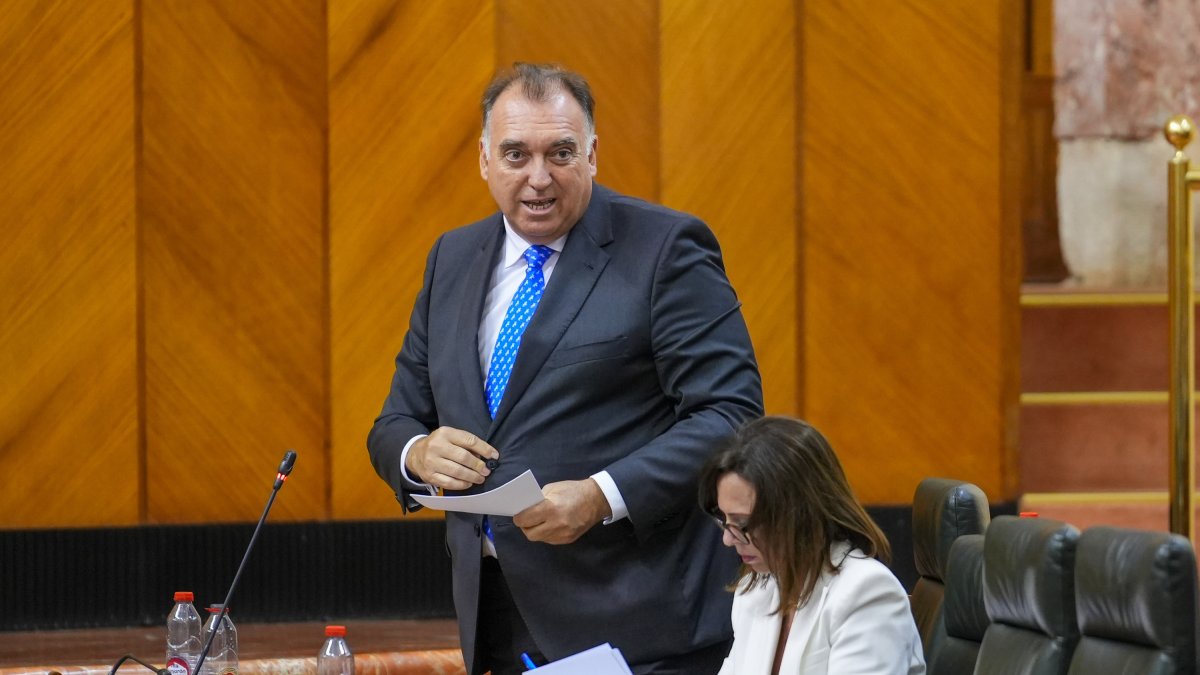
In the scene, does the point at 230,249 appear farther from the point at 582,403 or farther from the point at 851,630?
the point at 851,630

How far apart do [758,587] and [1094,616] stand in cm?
49

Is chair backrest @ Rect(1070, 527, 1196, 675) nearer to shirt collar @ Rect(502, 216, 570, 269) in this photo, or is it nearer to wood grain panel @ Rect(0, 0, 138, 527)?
shirt collar @ Rect(502, 216, 570, 269)

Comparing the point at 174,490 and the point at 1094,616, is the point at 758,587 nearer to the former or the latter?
the point at 1094,616

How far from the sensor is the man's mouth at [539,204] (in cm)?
255

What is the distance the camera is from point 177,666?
2885 millimetres

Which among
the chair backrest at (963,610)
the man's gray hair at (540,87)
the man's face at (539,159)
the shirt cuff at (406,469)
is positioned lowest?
the chair backrest at (963,610)

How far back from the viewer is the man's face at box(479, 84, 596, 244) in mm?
2529

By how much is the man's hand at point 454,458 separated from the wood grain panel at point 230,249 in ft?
8.30

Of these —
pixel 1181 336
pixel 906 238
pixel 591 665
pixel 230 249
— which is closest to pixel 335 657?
pixel 591 665

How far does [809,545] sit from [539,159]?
0.71 metres

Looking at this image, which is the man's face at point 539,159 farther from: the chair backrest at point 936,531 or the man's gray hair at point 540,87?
the chair backrest at point 936,531

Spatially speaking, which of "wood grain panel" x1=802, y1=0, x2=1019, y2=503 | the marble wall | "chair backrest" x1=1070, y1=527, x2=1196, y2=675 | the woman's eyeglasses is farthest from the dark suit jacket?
the marble wall

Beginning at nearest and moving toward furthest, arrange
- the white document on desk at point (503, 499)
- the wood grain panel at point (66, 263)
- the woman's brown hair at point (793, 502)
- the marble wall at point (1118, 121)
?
the white document on desk at point (503, 499) → the woman's brown hair at point (793, 502) → the wood grain panel at point (66, 263) → the marble wall at point (1118, 121)


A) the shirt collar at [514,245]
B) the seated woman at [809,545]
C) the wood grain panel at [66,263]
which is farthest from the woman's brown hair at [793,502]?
the wood grain panel at [66,263]
